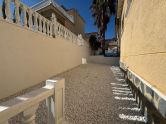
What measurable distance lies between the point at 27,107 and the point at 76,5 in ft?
47.3

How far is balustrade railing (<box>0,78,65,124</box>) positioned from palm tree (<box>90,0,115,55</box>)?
44.2 ft

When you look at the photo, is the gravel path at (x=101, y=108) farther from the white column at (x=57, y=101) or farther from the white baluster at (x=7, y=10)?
the white baluster at (x=7, y=10)

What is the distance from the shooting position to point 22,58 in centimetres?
305

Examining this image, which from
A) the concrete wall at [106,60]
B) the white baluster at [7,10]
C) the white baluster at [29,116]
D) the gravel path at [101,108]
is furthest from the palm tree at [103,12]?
the white baluster at [29,116]

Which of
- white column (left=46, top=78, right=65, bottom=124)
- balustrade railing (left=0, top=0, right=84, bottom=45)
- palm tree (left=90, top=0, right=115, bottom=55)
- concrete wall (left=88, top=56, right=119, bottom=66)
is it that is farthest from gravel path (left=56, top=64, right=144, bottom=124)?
palm tree (left=90, top=0, right=115, bottom=55)

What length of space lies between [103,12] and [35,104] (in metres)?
14.6

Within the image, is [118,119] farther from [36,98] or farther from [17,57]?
[17,57]

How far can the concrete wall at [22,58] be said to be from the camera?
99.4 inches

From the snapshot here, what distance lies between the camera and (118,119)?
1.88 meters

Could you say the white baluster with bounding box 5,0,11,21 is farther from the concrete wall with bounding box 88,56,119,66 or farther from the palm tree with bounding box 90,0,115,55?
the palm tree with bounding box 90,0,115,55

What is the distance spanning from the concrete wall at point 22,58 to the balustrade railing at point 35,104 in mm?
1783

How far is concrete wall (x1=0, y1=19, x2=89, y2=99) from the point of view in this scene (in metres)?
2.52

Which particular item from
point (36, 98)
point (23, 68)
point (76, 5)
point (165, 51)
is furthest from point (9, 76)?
point (76, 5)

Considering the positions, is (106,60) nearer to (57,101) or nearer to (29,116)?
(57,101)
